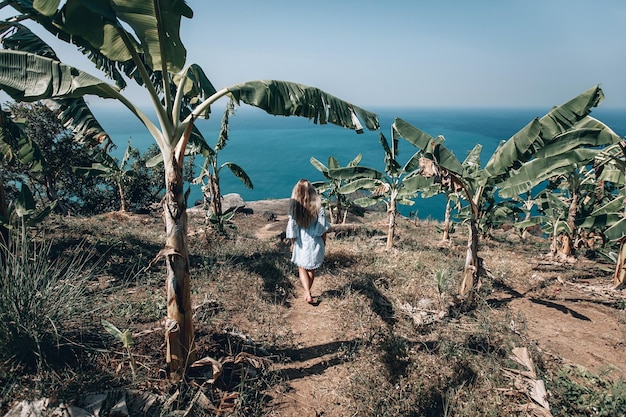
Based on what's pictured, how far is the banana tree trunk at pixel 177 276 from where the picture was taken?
125 inches

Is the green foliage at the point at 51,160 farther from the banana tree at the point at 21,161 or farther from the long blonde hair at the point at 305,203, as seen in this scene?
the long blonde hair at the point at 305,203

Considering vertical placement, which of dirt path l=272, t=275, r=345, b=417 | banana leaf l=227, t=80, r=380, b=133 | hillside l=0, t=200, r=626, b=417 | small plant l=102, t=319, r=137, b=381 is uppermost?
banana leaf l=227, t=80, r=380, b=133

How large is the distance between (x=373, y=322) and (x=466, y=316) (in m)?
1.58

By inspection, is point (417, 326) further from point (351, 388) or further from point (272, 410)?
point (272, 410)

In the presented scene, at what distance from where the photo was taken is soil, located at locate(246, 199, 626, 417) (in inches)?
152

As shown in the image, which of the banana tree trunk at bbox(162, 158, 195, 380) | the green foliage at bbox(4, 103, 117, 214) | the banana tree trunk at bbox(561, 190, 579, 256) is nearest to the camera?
the banana tree trunk at bbox(162, 158, 195, 380)

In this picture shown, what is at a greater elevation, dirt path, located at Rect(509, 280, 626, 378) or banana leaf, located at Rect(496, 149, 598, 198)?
banana leaf, located at Rect(496, 149, 598, 198)

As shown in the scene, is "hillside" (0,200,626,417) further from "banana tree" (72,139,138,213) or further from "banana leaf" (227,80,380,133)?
"banana leaf" (227,80,380,133)

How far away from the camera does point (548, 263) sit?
28.0 feet

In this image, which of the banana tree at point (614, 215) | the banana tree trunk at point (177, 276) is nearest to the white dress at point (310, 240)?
the banana tree trunk at point (177, 276)

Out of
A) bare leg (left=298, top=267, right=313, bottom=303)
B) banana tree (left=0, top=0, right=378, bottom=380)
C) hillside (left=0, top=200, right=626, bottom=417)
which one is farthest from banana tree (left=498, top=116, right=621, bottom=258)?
banana tree (left=0, top=0, right=378, bottom=380)

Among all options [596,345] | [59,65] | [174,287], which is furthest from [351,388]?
[59,65]

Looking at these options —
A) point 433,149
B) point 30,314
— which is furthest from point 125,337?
point 433,149

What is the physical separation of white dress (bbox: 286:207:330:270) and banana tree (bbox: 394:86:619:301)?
186 cm
